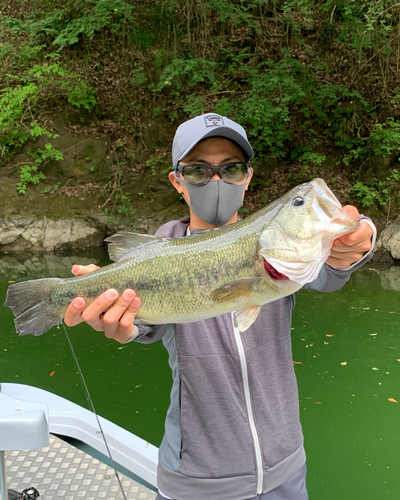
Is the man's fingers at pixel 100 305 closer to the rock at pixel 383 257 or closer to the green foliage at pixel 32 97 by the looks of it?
the rock at pixel 383 257

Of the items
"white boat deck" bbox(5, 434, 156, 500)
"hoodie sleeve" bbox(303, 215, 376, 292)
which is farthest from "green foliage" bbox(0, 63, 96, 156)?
"hoodie sleeve" bbox(303, 215, 376, 292)

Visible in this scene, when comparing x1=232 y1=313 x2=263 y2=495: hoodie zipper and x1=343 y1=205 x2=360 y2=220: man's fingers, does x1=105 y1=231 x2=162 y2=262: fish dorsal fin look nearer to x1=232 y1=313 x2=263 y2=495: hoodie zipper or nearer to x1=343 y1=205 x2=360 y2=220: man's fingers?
x1=232 y1=313 x2=263 y2=495: hoodie zipper

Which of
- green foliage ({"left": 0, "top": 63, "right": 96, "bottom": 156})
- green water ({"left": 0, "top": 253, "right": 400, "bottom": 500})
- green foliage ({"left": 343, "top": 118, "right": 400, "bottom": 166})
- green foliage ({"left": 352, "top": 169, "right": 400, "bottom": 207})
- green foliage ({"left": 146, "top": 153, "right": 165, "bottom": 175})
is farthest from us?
green foliage ({"left": 146, "top": 153, "right": 165, "bottom": 175})

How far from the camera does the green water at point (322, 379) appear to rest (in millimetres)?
4199

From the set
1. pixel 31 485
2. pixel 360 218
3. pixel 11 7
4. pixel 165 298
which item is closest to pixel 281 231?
pixel 360 218

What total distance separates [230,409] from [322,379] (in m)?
4.20

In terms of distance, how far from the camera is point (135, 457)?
9.43 feet

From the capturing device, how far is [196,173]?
2045 millimetres

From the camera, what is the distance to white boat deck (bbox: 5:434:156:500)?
2.73 m

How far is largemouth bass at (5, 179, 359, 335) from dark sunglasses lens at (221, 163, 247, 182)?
0.42 m

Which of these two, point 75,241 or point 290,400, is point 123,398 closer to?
point 290,400

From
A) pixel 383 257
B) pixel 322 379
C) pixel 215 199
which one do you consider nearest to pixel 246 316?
pixel 215 199

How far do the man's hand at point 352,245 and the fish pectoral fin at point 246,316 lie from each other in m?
0.36

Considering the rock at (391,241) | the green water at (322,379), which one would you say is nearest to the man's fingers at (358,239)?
the green water at (322,379)
